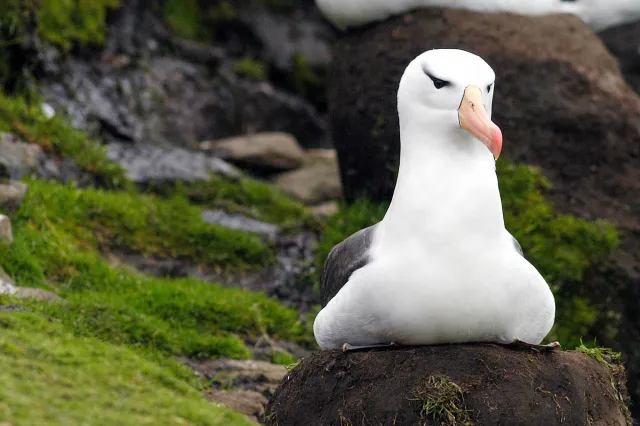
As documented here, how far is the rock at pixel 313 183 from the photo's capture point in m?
10.4

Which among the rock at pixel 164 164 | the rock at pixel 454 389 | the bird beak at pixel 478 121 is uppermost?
the bird beak at pixel 478 121

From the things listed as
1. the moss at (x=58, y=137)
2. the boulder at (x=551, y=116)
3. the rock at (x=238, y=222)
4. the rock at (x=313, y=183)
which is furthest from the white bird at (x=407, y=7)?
the rock at (x=313, y=183)

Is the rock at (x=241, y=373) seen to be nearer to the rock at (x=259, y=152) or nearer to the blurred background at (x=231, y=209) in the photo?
the blurred background at (x=231, y=209)

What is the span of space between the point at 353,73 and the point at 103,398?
4.82 meters

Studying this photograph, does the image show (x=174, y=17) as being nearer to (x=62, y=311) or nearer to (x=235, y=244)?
(x=235, y=244)

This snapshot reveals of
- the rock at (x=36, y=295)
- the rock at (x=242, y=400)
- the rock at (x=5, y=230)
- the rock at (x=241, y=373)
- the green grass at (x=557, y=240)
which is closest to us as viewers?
the rock at (x=242, y=400)

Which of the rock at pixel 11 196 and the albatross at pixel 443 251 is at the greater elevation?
the albatross at pixel 443 251

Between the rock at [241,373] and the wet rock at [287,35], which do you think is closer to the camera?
the rock at [241,373]

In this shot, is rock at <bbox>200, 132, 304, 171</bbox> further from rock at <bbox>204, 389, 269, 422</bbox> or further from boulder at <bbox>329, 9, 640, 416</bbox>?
rock at <bbox>204, 389, 269, 422</bbox>

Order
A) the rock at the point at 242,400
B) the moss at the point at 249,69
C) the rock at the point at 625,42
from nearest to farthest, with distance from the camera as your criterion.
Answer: the rock at the point at 242,400 < the rock at the point at 625,42 < the moss at the point at 249,69

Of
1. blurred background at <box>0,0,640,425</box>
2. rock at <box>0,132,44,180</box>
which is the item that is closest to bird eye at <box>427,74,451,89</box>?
blurred background at <box>0,0,640,425</box>

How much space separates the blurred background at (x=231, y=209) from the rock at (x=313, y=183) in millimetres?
35

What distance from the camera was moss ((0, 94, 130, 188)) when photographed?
810cm

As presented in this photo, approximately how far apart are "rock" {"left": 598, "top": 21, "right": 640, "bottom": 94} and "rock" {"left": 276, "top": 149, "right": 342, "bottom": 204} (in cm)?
330
